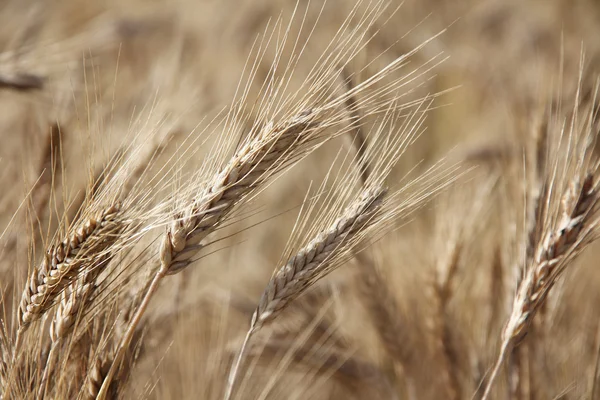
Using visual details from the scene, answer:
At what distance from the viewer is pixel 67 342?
0.76 metres

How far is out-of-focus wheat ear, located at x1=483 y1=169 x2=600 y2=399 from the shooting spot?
76 centimetres

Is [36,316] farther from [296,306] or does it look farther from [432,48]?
[432,48]

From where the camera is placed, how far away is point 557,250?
76 centimetres

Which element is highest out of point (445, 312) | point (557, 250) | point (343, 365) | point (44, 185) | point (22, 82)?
point (22, 82)

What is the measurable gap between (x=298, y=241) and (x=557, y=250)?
66 centimetres

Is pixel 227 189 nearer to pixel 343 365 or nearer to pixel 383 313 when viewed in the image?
pixel 383 313

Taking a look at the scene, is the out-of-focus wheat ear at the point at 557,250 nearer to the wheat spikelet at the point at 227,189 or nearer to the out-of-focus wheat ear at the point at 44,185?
the wheat spikelet at the point at 227,189

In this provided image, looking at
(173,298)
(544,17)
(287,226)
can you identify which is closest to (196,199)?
(173,298)

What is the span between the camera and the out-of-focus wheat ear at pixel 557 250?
2.48ft

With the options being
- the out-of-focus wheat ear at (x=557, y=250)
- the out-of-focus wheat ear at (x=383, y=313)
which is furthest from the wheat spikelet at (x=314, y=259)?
the out-of-focus wheat ear at (x=383, y=313)

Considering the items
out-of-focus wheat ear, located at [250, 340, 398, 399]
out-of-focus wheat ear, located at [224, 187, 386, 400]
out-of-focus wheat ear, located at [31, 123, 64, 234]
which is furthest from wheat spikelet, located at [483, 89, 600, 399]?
out-of-focus wheat ear, located at [31, 123, 64, 234]

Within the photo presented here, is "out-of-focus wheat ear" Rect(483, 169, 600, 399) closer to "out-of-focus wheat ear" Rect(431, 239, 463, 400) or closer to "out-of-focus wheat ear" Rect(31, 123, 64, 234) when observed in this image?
"out-of-focus wheat ear" Rect(431, 239, 463, 400)

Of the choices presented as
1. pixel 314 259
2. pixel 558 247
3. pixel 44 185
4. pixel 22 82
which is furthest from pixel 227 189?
pixel 22 82

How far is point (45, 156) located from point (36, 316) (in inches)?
19.9
